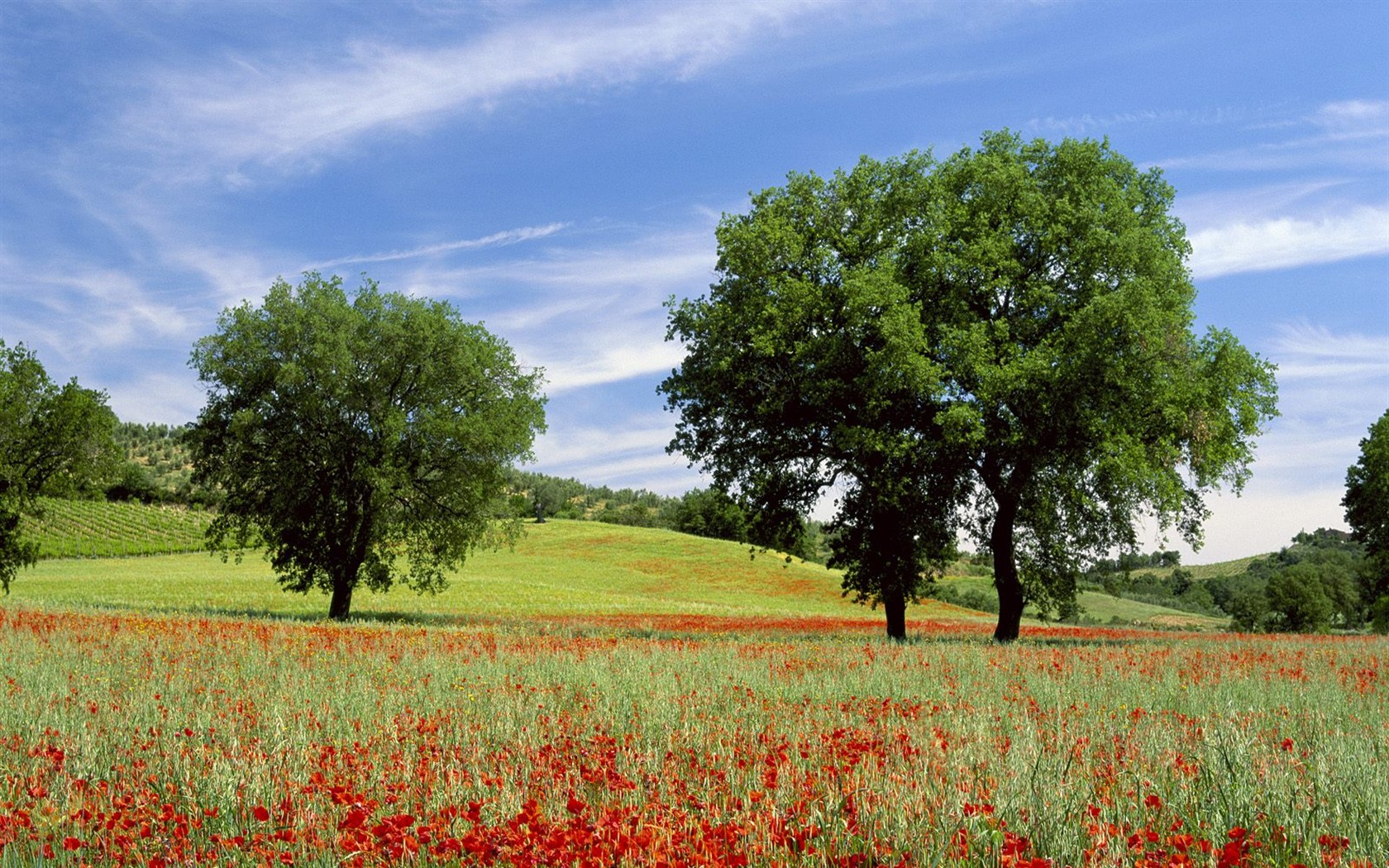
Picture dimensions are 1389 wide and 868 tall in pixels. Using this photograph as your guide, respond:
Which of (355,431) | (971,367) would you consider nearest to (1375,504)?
(971,367)

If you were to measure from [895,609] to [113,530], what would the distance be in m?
105

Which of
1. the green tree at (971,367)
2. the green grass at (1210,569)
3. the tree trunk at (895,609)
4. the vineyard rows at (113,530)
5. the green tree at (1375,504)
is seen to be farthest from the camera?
A: the green grass at (1210,569)

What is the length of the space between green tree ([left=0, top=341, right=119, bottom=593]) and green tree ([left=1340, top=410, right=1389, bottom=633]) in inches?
2847

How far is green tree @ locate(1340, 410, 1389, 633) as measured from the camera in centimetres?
5303

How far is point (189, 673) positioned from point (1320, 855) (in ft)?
40.4

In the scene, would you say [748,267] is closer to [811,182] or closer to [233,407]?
[811,182]

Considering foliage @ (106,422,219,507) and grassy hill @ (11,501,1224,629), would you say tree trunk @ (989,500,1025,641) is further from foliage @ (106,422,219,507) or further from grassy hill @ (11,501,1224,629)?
foliage @ (106,422,219,507)

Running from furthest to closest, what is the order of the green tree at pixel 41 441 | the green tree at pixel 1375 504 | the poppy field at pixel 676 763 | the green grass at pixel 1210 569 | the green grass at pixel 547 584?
the green grass at pixel 1210 569 < the green tree at pixel 1375 504 < the green grass at pixel 547 584 < the green tree at pixel 41 441 < the poppy field at pixel 676 763

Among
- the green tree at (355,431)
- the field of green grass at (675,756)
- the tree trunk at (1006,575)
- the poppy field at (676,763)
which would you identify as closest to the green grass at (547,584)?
the green tree at (355,431)

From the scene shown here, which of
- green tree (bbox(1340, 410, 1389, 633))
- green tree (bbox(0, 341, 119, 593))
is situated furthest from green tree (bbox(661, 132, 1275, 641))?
green tree (bbox(1340, 410, 1389, 633))

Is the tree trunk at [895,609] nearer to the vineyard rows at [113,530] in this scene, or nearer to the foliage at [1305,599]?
the foliage at [1305,599]

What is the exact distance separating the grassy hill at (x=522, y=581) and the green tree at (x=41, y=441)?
17.7 ft

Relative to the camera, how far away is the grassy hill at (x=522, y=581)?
1779 inches

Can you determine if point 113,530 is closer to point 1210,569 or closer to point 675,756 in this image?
point 675,756
